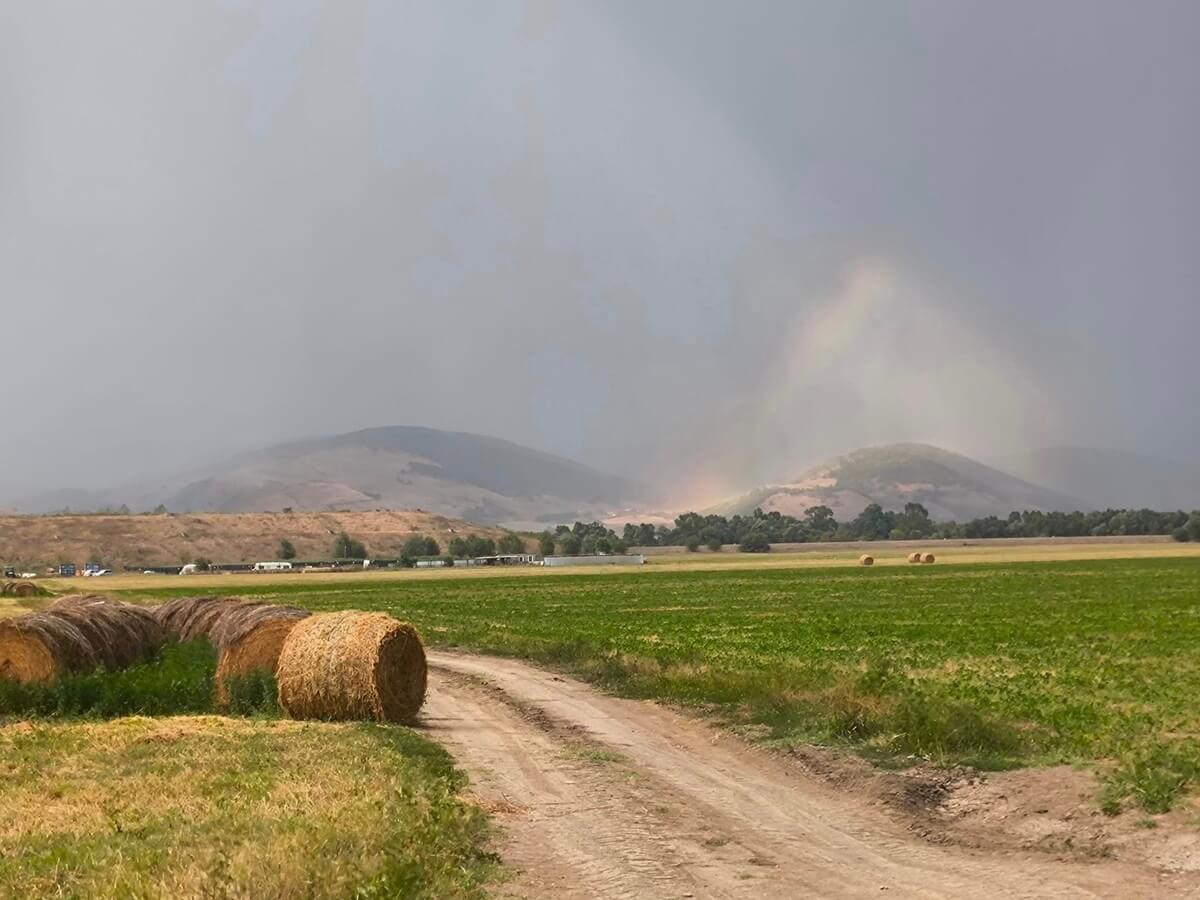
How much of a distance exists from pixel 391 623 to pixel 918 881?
14.0 metres

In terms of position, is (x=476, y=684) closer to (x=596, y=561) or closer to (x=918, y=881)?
(x=918, y=881)

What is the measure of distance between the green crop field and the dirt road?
202cm

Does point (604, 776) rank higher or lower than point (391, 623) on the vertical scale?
lower

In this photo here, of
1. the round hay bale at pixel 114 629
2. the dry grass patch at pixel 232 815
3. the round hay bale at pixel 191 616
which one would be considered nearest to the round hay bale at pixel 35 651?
the round hay bale at pixel 114 629

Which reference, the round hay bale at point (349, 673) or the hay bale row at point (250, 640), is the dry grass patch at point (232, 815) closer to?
the round hay bale at point (349, 673)

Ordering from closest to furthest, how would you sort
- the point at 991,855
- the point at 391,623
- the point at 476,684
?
the point at 991,855
the point at 391,623
the point at 476,684

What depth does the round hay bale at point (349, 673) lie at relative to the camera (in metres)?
23.9

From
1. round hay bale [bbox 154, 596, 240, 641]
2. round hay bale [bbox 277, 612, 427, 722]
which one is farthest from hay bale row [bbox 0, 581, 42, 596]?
round hay bale [bbox 277, 612, 427, 722]

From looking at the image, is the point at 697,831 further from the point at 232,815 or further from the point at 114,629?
the point at 114,629

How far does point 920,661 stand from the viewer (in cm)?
3198

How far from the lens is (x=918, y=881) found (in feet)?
41.1

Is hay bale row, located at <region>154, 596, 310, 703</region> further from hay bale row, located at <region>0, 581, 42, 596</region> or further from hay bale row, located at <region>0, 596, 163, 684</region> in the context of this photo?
hay bale row, located at <region>0, 581, 42, 596</region>

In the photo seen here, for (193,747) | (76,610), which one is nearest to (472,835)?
(193,747)

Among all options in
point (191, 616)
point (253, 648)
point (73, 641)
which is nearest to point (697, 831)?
point (253, 648)
